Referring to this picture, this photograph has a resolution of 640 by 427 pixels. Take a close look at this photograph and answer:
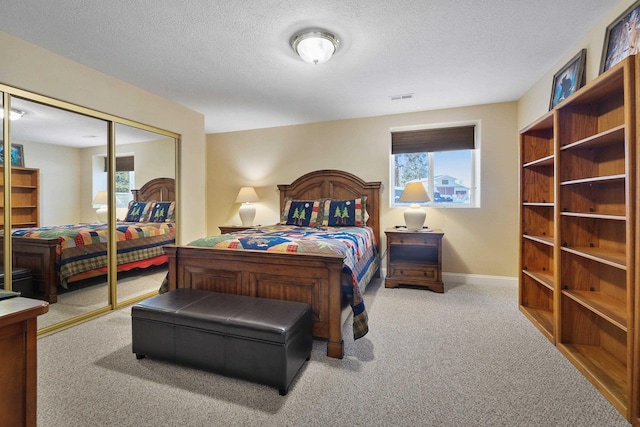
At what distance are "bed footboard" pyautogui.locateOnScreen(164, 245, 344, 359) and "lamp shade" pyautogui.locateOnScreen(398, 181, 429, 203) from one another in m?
2.01

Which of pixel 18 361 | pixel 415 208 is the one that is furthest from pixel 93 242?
pixel 415 208

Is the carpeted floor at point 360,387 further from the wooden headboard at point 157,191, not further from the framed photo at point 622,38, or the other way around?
the framed photo at point 622,38

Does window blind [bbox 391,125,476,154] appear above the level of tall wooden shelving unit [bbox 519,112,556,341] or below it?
above

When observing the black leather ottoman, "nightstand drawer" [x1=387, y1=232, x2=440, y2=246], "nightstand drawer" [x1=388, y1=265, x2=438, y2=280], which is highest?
"nightstand drawer" [x1=387, y1=232, x2=440, y2=246]

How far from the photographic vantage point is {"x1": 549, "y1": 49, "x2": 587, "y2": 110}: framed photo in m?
2.28

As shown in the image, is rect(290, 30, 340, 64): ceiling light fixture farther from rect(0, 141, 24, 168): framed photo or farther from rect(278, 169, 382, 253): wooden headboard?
rect(0, 141, 24, 168): framed photo

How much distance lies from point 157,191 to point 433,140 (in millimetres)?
3629

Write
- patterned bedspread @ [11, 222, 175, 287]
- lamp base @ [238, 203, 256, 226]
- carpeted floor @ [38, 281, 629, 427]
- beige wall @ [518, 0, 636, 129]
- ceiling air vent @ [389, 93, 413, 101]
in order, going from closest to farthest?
carpeted floor @ [38, 281, 629, 427] < beige wall @ [518, 0, 636, 129] < patterned bedspread @ [11, 222, 175, 287] < ceiling air vent @ [389, 93, 413, 101] < lamp base @ [238, 203, 256, 226]

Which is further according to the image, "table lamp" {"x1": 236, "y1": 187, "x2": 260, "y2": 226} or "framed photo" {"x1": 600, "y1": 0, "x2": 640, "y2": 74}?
"table lamp" {"x1": 236, "y1": 187, "x2": 260, "y2": 226}

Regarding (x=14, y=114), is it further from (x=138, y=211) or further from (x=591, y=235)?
(x=591, y=235)

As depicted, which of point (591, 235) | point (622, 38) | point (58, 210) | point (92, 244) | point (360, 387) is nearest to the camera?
point (360, 387)

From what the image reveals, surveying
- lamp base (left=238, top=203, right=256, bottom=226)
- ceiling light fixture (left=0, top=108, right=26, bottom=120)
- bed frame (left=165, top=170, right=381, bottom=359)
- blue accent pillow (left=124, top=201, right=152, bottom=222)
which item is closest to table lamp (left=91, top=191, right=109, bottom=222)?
blue accent pillow (left=124, top=201, right=152, bottom=222)

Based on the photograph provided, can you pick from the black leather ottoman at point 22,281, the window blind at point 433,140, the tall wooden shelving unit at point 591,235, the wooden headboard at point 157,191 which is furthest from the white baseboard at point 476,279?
the black leather ottoman at point 22,281

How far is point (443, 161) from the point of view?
400 cm
